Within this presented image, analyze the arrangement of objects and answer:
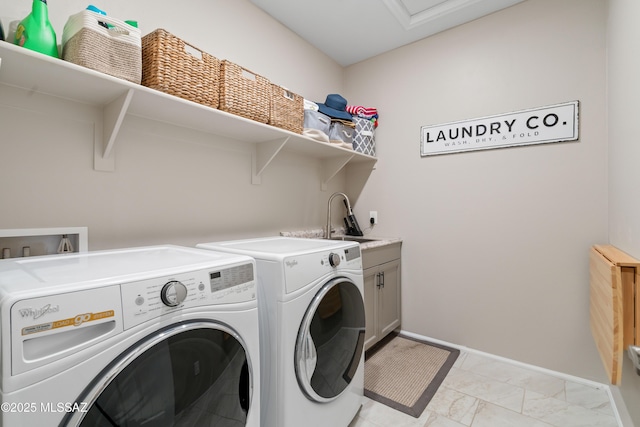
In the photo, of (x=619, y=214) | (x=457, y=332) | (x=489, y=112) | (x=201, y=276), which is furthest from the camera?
(x=457, y=332)

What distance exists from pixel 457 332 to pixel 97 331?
2405 millimetres

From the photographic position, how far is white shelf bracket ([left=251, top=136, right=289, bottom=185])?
1988 mm

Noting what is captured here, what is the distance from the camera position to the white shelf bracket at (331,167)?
8.48 feet

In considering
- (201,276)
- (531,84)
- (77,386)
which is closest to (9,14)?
(201,276)

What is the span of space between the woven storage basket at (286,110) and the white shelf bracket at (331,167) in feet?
2.17

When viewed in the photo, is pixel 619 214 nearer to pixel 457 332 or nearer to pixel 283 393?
pixel 457 332

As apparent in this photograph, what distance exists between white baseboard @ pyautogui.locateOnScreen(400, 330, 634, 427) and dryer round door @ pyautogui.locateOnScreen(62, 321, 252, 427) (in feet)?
5.67

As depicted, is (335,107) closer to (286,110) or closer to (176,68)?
(286,110)

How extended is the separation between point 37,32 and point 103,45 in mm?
192

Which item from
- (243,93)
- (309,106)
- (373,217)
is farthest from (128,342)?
(373,217)

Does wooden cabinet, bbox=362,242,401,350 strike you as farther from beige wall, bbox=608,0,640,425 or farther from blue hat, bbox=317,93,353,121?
beige wall, bbox=608,0,640,425

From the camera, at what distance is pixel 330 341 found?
4.51 ft

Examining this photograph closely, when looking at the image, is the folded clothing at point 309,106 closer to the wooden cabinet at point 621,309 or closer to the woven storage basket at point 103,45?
the woven storage basket at point 103,45

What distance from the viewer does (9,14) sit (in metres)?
1.16
